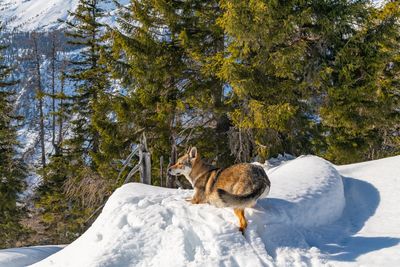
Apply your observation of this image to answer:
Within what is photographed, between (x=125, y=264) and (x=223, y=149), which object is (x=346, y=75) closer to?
(x=223, y=149)

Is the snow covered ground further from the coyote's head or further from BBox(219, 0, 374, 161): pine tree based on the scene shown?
BBox(219, 0, 374, 161): pine tree

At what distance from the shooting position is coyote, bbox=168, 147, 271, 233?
5.82m

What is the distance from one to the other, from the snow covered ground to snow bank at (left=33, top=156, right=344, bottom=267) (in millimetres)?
14

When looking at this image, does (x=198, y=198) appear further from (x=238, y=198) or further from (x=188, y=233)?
(x=238, y=198)

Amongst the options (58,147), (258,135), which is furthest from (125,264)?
(58,147)

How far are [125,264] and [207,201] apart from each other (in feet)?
6.17

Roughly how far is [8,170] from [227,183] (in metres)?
19.1

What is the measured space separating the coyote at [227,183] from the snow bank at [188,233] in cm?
25

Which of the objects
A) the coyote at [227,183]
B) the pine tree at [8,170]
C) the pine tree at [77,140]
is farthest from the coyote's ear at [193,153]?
the pine tree at [8,170]

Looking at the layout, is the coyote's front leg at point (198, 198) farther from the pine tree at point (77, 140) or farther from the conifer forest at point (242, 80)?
the pine tree at point (77, 140)

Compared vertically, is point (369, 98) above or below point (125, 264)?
above

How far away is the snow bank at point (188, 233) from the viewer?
17.8 feet

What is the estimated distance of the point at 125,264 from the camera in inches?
212

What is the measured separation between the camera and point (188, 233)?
18.9 ft
